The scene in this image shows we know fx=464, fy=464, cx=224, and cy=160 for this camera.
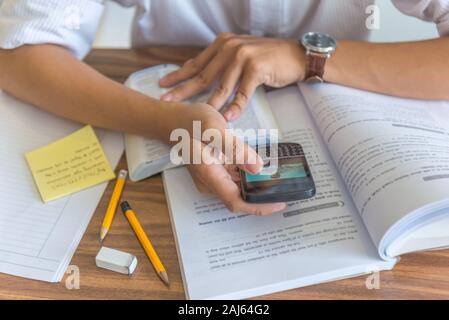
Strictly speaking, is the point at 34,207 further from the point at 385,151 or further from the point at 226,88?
the point at 385,151

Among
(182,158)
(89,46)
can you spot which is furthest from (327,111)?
(89,46)

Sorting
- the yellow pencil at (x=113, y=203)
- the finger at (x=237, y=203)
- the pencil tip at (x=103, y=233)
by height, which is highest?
the finger at (x=237, y=203)

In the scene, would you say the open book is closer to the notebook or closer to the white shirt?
the notebook

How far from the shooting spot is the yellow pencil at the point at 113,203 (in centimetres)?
59

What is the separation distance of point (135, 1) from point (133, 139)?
292mm

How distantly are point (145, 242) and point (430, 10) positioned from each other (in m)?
0.56

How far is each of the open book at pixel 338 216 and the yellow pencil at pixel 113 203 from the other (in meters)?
0.06

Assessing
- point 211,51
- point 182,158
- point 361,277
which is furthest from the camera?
point 211,51

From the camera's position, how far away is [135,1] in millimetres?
838

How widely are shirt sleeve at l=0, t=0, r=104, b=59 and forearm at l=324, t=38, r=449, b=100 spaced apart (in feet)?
1.37

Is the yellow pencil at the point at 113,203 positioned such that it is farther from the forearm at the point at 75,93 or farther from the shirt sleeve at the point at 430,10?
the shirt sleeve at the point at 430,10

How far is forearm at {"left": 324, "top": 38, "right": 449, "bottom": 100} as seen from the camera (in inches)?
27.1

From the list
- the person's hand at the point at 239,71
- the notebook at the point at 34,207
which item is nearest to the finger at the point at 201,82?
the person's hand at the point at 239,71

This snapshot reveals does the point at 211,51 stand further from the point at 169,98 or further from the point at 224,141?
the point at 224,141
